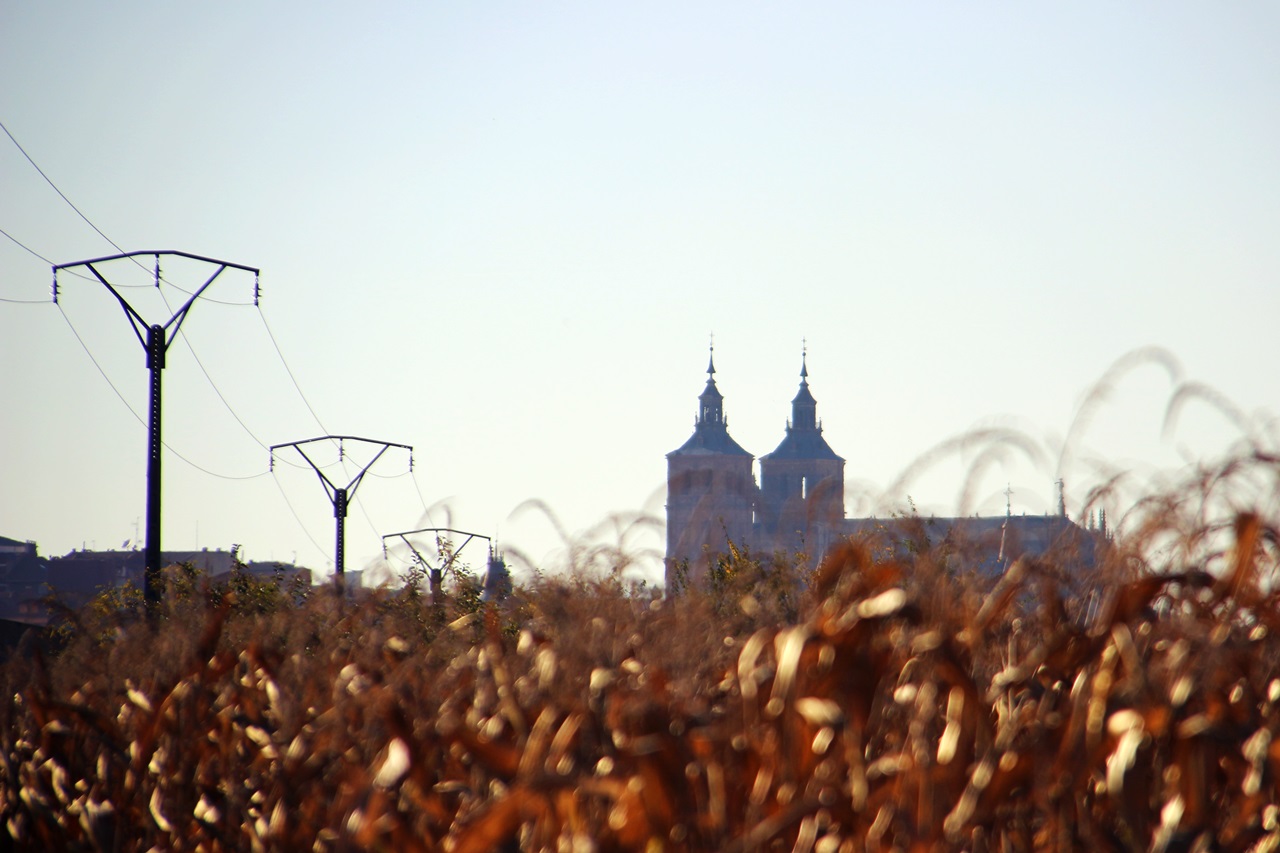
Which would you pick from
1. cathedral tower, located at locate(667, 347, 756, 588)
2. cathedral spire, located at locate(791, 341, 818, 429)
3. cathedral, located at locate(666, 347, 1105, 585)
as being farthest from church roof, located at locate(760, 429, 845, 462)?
cathedral, located at locate(666, 347, 1105, 585)

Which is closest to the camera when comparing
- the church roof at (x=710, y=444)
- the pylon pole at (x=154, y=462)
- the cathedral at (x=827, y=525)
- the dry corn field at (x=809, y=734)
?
the dry corn field at (x=809, y=734)

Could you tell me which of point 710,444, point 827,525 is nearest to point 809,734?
point 827,525

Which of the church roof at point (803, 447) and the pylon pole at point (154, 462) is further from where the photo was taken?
the church roof at point (803, 447)

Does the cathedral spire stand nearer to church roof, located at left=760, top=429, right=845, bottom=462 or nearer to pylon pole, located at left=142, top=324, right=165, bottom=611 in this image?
church roof, located at left=760, top=429, right=845, bottom=462

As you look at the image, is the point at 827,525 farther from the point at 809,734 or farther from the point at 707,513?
the point at 809,734

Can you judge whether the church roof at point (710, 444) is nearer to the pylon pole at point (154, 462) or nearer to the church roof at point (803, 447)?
the church roof at point (803, 447)

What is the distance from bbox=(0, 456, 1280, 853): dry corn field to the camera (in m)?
2.30

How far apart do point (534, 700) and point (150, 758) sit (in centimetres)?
145

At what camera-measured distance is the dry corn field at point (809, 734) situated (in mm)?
2297

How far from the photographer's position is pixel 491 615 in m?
4.59

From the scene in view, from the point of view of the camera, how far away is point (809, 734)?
8.51ft

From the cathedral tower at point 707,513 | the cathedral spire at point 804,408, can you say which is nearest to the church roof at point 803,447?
the cathedral spire at point 804,408

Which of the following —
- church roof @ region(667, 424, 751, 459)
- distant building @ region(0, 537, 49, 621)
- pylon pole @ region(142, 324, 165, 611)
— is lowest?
distant building @ region(0, 537, 49, 621)

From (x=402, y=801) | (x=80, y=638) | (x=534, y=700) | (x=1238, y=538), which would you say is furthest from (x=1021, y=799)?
(x=80, y=638)
